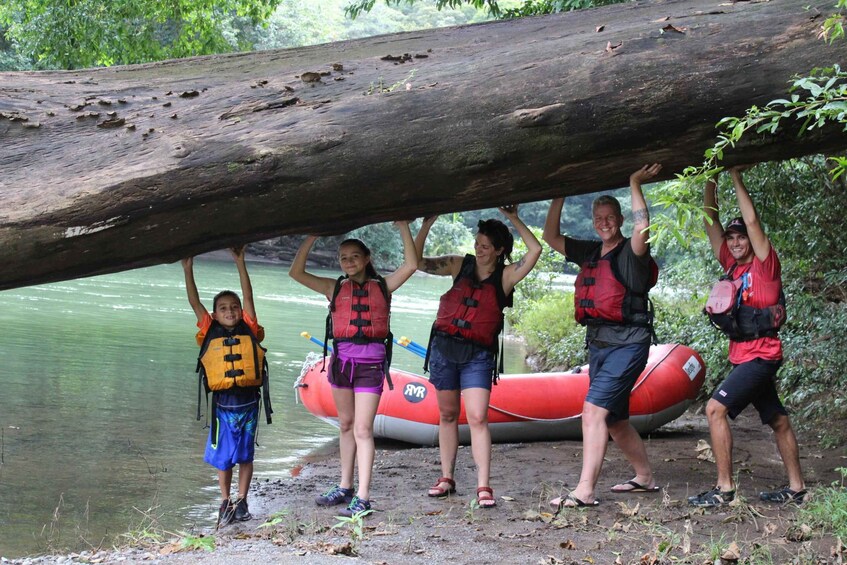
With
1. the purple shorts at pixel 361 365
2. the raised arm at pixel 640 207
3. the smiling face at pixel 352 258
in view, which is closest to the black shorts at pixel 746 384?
the raised arm at pixel 640 207

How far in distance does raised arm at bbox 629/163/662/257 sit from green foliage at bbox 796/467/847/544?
157 centimetres

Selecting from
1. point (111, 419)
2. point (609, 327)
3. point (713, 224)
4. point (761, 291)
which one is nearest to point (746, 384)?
point (761, 291)

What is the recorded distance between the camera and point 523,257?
5805 mm

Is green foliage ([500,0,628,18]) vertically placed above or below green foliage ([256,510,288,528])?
above

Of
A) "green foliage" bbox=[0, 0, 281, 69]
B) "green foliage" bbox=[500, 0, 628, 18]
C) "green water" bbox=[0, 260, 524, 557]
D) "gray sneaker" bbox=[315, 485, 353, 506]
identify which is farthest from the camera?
"green foliage" bbox=[0, 0, 281, 69]

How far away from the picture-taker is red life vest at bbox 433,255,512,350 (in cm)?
584

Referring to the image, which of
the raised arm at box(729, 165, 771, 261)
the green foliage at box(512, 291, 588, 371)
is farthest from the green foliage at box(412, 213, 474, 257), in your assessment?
the raised arm at box(729, 165, 771, 261)

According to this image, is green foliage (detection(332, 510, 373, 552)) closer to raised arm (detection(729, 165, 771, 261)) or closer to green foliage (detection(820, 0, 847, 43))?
raised arm (detection(729, 165, 771, 261))

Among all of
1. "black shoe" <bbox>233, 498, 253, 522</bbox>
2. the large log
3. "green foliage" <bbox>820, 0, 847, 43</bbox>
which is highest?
"green foliage" <bbox>820, 0, 847, 43</bbox>

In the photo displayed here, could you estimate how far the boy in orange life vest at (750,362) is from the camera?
5367 mm

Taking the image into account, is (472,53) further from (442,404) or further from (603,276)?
(442,404)

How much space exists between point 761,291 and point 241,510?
3.48 meters

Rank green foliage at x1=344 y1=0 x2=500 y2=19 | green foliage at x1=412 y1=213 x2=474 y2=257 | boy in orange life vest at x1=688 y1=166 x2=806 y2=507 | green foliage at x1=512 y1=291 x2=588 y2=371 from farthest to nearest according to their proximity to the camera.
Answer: green foliage at x1=412 y1=213 x2=474 y2=257
green foliage at x1=512 y1=291 x2=588 y2=371
green foliage at x1=344 y1=0 x2=500 y2=19
boy in orange life vest at x1=688 y1=166 x2=806 y2=507

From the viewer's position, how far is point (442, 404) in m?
6.00
